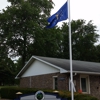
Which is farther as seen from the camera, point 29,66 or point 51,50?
point 51,50

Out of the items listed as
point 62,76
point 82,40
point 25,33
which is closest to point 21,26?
point 25,33

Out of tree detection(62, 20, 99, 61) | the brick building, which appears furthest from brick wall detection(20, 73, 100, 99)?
tree detection(62, 20, 99, 61)

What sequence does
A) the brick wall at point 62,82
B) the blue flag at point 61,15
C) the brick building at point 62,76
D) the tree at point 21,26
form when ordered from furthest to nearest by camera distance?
the tree at point 21,26
the brick wall at point 62,82
the brick building at point 62,76
the blue flag at point 61,15

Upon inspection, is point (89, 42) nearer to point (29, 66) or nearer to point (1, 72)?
point (1, 72)

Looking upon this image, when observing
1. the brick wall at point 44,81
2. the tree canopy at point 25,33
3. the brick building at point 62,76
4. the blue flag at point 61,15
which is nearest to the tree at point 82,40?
the tree canopy at point 25,33

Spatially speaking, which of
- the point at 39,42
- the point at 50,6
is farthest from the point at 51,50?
the point at 50,6

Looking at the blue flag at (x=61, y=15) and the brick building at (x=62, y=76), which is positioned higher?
the blue flag at (x=61, y=15)

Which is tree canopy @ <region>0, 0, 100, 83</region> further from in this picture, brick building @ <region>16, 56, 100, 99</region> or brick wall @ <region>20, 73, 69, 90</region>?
brick building @ <region>16, 56, 100, 99</region>

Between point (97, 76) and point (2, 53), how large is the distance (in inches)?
834

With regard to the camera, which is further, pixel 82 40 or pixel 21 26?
pixel 82 40

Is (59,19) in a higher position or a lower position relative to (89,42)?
lower

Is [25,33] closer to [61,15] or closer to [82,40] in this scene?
[82,40]

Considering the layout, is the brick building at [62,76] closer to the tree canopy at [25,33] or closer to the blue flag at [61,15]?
the blue flag at [61,15]

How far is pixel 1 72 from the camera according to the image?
4212cm
